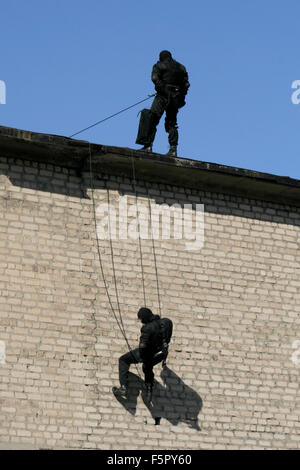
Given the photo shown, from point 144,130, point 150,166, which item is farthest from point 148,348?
point 144,130

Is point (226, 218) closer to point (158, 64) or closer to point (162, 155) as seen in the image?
point (162, 155)

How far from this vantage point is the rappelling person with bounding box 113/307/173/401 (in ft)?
→ 54.3

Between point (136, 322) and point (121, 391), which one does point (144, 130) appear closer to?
point (136, 322)

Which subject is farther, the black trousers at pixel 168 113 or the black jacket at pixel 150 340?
the black trousers at pixel 168 113

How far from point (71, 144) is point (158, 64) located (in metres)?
2.65

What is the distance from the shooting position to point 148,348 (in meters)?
16.5

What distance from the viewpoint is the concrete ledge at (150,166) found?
1712cm

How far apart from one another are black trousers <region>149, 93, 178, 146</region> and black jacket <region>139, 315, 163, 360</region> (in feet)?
11.9

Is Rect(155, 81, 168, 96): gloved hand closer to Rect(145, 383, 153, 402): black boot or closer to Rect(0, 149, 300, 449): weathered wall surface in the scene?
Rect(0, 149, 300, 449): weathered wall surface

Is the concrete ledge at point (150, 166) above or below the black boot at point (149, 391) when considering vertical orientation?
above

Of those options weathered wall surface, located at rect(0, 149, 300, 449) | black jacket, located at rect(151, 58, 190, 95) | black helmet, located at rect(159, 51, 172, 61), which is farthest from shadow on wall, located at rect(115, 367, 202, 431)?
black helmet, located at rect(159, 51, 172, 61)

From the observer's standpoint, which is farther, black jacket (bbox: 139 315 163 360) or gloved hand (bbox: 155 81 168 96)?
gloved hand (bbox: 155 81 168 96)

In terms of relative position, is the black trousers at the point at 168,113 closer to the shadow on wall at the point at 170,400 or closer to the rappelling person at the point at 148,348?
the rappelling person at the point at 148,348

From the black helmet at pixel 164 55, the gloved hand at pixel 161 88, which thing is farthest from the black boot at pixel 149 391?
the black helmet at pixel 164 55
